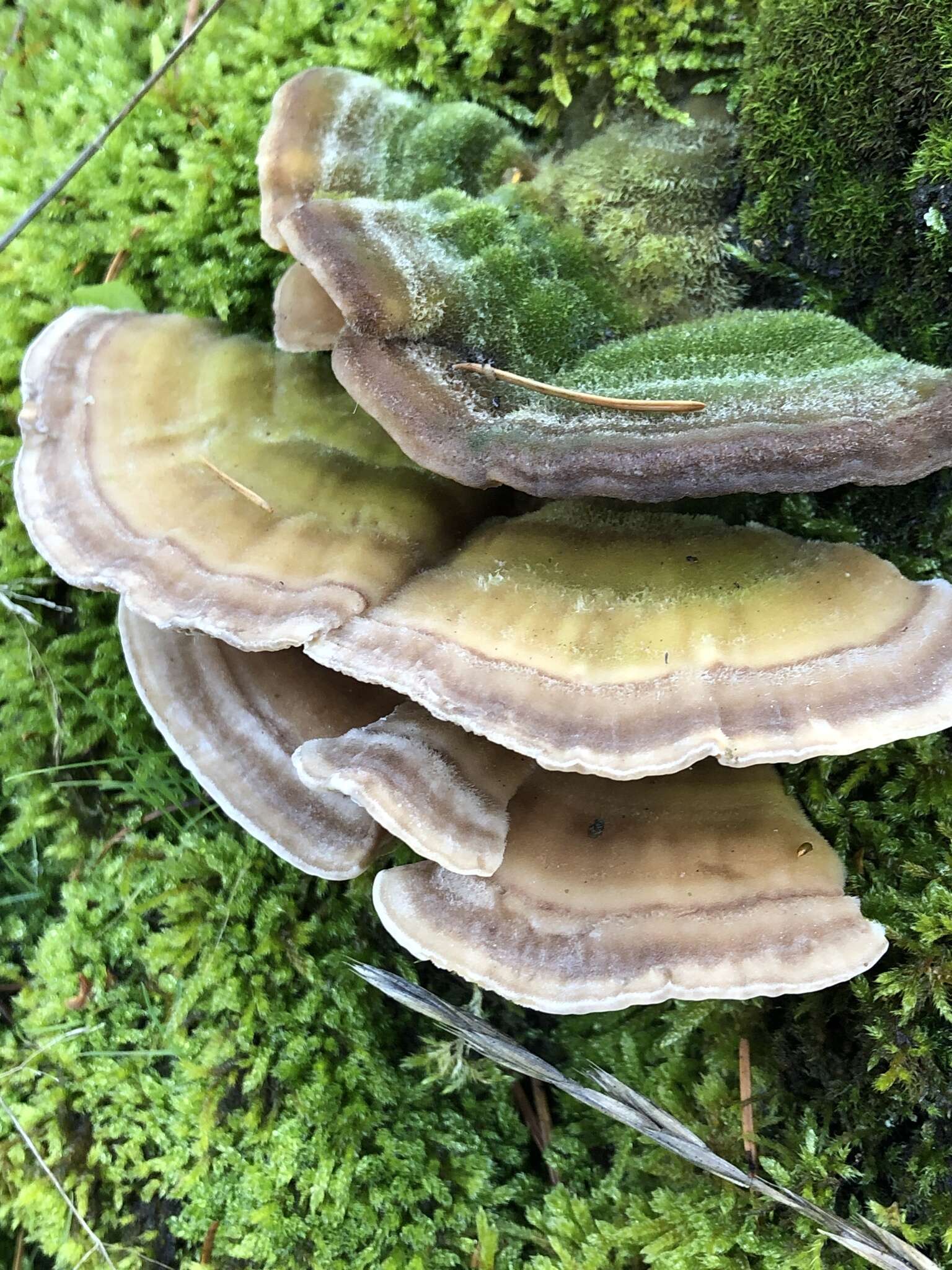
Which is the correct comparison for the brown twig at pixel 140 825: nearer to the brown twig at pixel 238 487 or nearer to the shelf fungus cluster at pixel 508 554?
the shelf fungus cluster at pixel 508 554

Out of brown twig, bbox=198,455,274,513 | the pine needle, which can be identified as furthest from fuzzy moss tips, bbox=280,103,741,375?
the pine needle

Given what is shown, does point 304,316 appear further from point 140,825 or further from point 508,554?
point 140,825

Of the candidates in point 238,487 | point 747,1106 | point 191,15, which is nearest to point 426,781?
point 238,487

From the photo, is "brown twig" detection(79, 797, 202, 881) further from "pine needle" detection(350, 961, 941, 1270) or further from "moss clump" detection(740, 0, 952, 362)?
"moss clump" detection(740, 0, 952, 362)

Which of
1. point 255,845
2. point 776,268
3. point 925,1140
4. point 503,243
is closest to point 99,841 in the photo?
point 255,845

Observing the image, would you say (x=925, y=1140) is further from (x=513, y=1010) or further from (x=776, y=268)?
(x=776, y=268)
